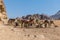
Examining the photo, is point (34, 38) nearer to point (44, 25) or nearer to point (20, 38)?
point (20, 38)

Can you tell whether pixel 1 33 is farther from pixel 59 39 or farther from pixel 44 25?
pixel 44 25

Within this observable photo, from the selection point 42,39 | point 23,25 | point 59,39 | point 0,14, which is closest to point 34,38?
point 42,39

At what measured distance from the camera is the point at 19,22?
81.7 feet

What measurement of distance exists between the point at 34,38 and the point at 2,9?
5602 mm

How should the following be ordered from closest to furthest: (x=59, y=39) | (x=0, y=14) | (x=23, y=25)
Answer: (x=59, y=39) < (x=0, y=14) < (x=23, y=25)

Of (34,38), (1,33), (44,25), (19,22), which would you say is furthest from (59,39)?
(19,22)

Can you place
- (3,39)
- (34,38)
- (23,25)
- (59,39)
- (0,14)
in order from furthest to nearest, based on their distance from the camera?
(23,25) → (0,14) → (59,39) → (34,38) → (3,39)

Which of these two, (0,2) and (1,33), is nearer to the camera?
(1,33)

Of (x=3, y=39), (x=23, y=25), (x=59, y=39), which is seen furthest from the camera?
(x=23, y=25)

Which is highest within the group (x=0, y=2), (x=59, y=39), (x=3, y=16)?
(x=0, y=2)

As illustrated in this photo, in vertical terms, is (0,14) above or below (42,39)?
above

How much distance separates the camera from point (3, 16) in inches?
684

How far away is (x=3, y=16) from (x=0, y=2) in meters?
1.35

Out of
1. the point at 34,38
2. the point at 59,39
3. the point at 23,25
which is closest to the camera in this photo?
the point at 34,38
